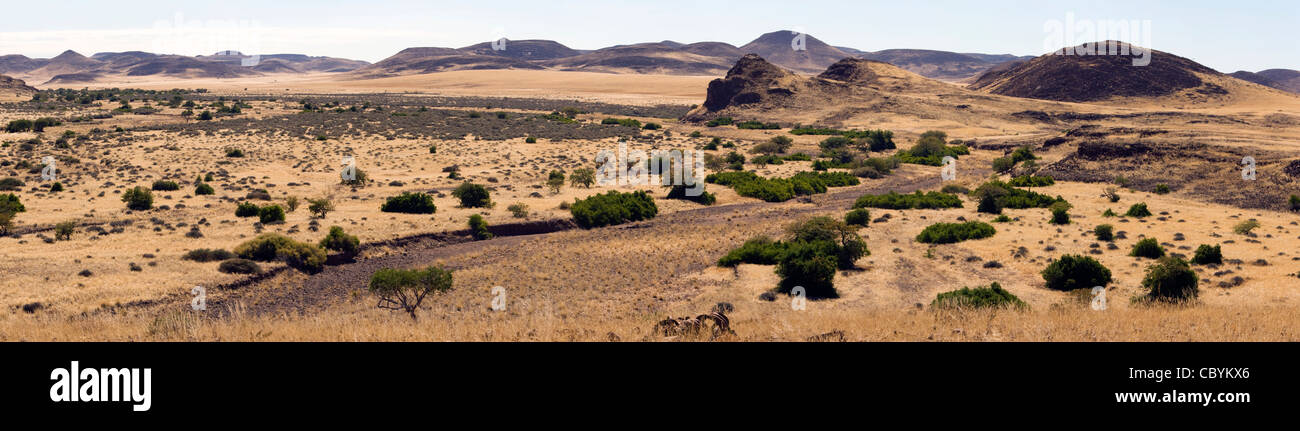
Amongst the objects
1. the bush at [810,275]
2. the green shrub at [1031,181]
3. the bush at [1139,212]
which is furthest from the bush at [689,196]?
the bush at [1139,212]

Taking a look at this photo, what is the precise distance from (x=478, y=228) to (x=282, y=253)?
7106 mm

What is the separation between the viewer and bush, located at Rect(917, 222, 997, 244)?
84.1 ft

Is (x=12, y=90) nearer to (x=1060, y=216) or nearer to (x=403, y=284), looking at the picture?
(x=403, y=284)

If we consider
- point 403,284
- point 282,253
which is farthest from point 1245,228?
point 282,253

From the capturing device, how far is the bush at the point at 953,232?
2562cm

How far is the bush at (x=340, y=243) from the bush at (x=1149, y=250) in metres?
23.4

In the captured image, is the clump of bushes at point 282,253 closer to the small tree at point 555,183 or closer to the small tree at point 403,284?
the small tree at point 403,284

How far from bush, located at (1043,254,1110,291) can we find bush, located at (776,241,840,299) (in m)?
5.38

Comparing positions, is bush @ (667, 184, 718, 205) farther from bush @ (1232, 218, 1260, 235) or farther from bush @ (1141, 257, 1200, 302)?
bush @ (1141, 257, 1200, 302)

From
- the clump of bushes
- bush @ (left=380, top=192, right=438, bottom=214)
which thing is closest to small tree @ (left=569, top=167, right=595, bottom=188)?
bush @ (left=380, top=192, right=438, bottom=214)

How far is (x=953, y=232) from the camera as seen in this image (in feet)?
84.8

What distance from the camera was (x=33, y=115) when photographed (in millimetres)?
70500
